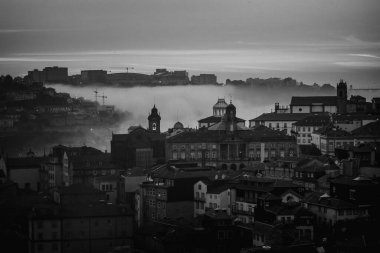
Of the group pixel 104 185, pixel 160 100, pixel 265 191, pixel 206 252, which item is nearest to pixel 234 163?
pixel 104 185

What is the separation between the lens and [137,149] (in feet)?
160

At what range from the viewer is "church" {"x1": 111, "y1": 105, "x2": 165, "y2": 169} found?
47.9 metres

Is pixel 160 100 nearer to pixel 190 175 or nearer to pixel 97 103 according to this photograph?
pixel 97 103

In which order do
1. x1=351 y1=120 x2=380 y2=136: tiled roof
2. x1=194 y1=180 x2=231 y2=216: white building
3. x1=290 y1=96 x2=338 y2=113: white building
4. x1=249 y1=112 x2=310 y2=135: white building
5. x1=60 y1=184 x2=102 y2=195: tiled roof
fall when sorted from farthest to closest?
1. x1=290 y1=96 x2=338 y2=113: white building
2. x1=249 y1=112 x2=310 y2=135: white building
3. x1=351 y1=120 x2=380 y2=136: tiled roof
4. x1=60 y1=184 x2=102 y2=195: tiled roof
5. x1=194 y1=180 x2=231 y2=216: white building

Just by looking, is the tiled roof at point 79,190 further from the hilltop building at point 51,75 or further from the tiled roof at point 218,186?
the hilltop building at point 51,75

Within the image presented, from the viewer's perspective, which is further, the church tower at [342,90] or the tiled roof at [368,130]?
the church tower at [342,90]

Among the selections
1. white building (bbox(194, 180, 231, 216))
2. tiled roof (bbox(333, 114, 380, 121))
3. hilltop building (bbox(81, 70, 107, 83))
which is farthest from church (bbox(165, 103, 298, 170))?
hilltop building (bbox(81, 70, 107, 83))

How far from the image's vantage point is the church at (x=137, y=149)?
1887 inches

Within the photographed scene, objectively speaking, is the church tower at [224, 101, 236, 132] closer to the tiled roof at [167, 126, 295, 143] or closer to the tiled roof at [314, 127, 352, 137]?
the tiled roof at [167, 126, 295, 143]

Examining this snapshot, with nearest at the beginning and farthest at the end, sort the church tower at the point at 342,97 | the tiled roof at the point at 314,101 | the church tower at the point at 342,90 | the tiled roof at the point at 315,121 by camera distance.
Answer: the tiled roof at the point at 315,121 < the church tower at the point at 342,97 < the church tower at the point at 342,90 < the tiled roof at the point at 314,101

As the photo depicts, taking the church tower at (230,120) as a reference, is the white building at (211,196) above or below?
below

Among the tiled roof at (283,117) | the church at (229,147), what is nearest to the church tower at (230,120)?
the church at (229,147)

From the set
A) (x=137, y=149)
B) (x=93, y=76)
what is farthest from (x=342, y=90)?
(x=93, y=76)

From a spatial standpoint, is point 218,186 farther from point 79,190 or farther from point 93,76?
point 93,76
